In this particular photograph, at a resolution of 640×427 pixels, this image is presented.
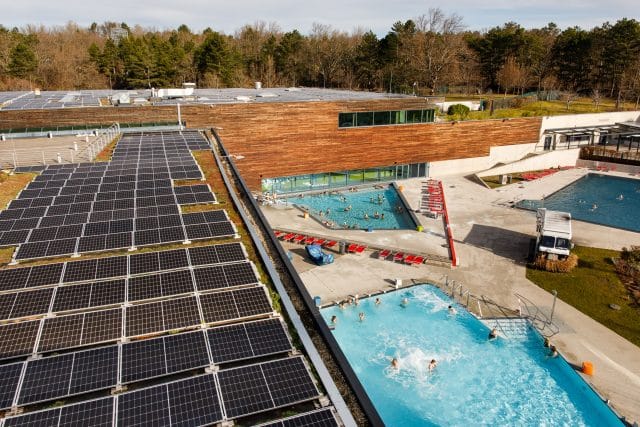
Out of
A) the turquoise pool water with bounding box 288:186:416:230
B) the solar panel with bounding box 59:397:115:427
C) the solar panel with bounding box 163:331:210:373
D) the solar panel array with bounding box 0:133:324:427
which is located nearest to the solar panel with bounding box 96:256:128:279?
the solar panel array with bounding box 0:133:324:427

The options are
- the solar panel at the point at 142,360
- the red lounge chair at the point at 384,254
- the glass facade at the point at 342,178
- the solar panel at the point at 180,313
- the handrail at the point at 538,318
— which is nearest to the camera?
the solar panel at the point at 142,360

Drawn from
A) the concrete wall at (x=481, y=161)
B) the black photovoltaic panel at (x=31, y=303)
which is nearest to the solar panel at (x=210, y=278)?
the black photovoltaic panel at (x=31, y=303)

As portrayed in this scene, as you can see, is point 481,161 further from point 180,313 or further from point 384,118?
point 180,313

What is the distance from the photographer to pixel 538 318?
70.1 ft

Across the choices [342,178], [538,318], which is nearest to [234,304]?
[538,318]

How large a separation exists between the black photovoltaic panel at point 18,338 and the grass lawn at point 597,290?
940 inches

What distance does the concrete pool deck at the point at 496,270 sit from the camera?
59.6ft

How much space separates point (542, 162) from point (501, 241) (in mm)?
25859

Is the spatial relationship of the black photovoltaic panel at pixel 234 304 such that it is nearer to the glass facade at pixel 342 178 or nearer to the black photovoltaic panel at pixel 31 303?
the black photovoltaic panel at pixel 31 303

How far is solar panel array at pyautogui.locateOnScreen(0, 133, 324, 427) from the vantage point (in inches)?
303

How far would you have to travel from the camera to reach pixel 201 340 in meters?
9.34

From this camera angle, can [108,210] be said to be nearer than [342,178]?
Yes

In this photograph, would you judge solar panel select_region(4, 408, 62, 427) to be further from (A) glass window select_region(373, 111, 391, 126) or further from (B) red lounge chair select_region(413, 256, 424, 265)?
(A) glass window select_region(373, 111, 391, 126)

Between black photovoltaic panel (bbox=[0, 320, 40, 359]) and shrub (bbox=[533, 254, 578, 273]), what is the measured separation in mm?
26616
